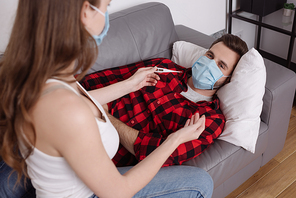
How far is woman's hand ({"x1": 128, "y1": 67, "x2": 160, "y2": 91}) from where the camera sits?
4.76 feet

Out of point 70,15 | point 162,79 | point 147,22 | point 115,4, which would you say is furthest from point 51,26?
point 115,4

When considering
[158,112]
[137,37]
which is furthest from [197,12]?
[158,112]

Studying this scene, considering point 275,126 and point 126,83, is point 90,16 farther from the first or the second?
point 275,126

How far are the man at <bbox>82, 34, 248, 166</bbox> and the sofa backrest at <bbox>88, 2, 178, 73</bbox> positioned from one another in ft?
0.23

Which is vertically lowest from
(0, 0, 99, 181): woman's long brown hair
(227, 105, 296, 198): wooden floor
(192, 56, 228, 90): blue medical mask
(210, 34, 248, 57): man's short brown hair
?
(227, 105, 296, 198): wooden floor

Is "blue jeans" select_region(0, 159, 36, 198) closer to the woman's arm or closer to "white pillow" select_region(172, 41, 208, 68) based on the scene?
the woman's arm

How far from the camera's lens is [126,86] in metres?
1.43

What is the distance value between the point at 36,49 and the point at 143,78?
2.76ft

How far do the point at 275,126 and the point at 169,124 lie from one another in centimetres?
64

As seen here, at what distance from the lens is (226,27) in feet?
8.63

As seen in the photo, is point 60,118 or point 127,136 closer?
point 60,118

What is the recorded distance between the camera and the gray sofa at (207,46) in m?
1.31

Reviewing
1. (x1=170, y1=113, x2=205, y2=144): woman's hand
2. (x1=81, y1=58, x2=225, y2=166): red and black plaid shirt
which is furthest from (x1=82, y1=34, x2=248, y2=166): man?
(x1=170, y1=113, x2=205, y2=144): woman's hand

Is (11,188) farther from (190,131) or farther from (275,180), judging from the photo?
(275,180)
